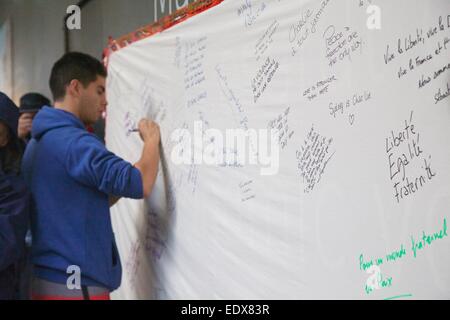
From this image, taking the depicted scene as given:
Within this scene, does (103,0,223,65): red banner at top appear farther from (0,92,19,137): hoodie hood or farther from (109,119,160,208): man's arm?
(0,92,19,137): hoodie hood

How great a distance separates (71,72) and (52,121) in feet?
0.54

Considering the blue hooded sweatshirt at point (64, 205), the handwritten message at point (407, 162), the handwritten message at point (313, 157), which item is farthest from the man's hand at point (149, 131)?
the handwritten message at point (407, 162)

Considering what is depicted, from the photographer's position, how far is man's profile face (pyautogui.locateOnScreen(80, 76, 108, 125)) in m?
1.41

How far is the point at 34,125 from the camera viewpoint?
1348 mm

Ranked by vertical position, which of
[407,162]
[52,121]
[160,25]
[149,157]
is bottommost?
[407,162]

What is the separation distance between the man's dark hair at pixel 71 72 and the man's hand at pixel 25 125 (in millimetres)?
208

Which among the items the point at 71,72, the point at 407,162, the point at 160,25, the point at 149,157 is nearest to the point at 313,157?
the point at 407,162

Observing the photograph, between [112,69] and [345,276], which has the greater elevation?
[112,69]

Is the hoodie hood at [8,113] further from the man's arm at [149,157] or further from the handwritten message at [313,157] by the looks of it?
the handwritten message at [313,157]

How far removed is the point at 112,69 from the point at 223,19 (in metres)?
0.73

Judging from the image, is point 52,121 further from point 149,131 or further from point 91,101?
point 149,131

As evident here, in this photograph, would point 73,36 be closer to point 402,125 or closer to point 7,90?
point 7,90

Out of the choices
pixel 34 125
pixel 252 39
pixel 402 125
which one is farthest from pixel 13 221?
pixel 402 125

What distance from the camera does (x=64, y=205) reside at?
4.32 ft
